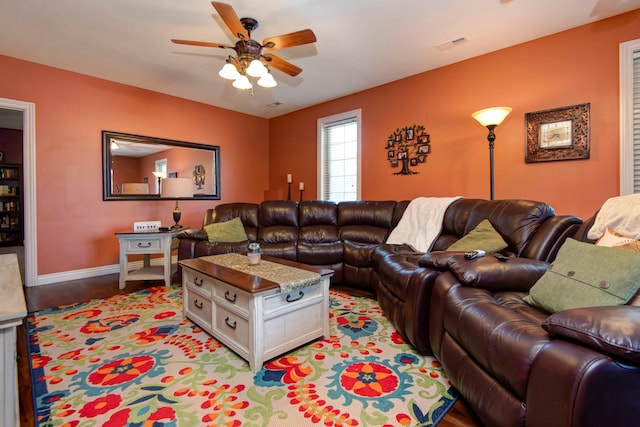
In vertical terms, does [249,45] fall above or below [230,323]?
above

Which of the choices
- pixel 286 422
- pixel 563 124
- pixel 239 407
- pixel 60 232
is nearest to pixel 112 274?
pixel 60 232

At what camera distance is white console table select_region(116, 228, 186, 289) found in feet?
11.4

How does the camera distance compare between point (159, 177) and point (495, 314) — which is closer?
point (495, 314)

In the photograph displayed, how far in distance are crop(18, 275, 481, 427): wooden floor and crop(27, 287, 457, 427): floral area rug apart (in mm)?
43

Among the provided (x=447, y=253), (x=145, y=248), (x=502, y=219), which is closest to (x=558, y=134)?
(x=502, y=219)

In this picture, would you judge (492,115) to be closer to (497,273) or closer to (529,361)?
(497,273)

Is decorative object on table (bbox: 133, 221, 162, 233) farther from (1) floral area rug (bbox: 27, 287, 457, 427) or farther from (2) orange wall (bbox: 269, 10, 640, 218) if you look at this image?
(2) orange wall (bbox: 269, 10, 640, 218)

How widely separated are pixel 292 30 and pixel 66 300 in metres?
3.52

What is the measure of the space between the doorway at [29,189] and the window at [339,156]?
3720 mm

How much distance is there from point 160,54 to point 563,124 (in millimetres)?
4222

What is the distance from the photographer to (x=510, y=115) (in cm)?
319

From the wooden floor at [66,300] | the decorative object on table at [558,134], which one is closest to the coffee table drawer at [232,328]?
the wooden floor at [66,300]

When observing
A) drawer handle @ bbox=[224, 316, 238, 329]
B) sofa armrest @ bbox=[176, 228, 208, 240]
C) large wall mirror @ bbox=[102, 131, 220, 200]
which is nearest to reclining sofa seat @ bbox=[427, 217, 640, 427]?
drawer handle @ bbox=[224, 316, 238, 329]

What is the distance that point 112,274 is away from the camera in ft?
13.3
